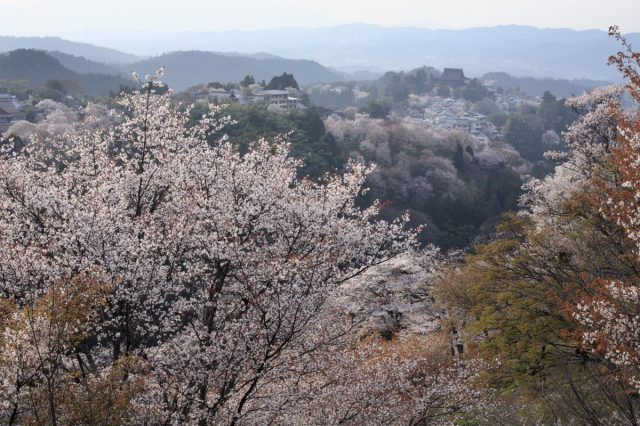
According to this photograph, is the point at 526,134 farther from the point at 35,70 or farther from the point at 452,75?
the point at 35,70

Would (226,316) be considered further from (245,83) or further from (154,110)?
(245,83)

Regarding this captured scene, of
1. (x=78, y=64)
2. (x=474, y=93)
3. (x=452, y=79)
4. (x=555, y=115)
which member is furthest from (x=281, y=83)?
(x=78, y=64)

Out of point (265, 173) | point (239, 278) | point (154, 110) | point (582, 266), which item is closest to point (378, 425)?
point (239, 278)

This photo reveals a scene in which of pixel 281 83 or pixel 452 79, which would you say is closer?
pixel 281 83

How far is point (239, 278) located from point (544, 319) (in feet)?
27.3

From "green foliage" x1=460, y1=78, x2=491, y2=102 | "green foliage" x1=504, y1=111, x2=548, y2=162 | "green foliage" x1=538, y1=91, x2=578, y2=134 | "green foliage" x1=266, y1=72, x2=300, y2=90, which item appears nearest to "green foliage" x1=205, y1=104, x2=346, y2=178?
"green foliage" x1=266, y1=72, x2=300, y2=90

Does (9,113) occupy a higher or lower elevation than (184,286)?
lower

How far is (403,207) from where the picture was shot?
185 ft

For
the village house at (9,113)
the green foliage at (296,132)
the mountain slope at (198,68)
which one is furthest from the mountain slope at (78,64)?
the green foliage at (296,132)

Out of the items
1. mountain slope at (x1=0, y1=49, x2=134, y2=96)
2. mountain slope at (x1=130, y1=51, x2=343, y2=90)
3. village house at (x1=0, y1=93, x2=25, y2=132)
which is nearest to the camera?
village house at (x1=0, y1=93, x2=25, y2=132)

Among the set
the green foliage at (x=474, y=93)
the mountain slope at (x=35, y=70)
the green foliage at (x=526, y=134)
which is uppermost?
the mountain slope at (x=35, y=70)

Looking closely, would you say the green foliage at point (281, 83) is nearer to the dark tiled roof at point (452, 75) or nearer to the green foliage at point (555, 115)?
the green foliage at point (555, 115)

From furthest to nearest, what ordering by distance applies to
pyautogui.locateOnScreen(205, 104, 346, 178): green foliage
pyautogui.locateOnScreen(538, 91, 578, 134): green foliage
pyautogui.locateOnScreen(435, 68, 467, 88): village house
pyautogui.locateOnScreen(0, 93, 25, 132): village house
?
pyautogui.locateOnScreen(435, 68, 467, 88): village house
pyautogui.locateOnScreen(538, 91, 578, 134): green foliage
pyautogui.locateOnScreen(0, 93, 25, 132): village house
pyautogui.locateOnScreen(205, 104, 346, 178): green foliage

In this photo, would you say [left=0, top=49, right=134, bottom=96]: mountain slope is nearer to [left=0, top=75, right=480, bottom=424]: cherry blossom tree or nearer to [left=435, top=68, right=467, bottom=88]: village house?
[left=435, top=68, right=467, bottom=88]: village house
